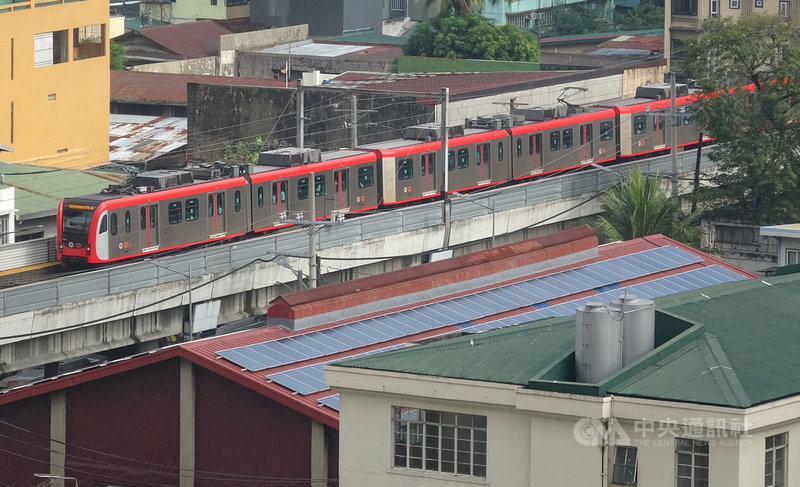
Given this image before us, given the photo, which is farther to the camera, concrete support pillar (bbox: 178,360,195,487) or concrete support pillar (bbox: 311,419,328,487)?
concrete support pillar (bbox: 178,360,195,487)

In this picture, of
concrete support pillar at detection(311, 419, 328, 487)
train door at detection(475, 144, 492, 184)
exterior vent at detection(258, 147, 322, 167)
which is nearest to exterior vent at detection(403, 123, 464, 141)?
train door at detection(475, 144, 492, 184)

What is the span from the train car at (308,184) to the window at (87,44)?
17471 mm

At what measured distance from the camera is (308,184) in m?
51.6

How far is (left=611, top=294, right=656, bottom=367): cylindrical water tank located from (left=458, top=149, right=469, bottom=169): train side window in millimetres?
35314

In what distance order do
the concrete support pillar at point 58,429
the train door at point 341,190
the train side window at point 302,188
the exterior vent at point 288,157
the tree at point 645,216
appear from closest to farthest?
the concrete support pillar at point 58,429
the tree at point 645,216
the train side window at point 302,188
the exterior vent at point 288,157
the train door at point 341,190

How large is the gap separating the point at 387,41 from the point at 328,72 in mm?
11251

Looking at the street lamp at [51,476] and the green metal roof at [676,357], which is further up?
the green metal roof at [676,357]

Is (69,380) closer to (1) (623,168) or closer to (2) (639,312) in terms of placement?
(2) (639,312)

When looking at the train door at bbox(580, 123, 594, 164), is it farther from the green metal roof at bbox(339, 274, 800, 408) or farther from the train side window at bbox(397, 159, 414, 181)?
the green metal roof at bbox(339, 274, 800, 408)

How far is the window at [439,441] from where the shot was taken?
75.2 feet

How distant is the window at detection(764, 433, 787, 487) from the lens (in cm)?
2145

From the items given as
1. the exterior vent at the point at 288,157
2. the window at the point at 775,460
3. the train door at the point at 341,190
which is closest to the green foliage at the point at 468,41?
the train door at the point at 341,190

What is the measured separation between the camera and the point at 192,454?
99.5 feet

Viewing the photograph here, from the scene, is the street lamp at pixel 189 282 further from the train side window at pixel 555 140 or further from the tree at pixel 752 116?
the train side window at pixel 555 140
